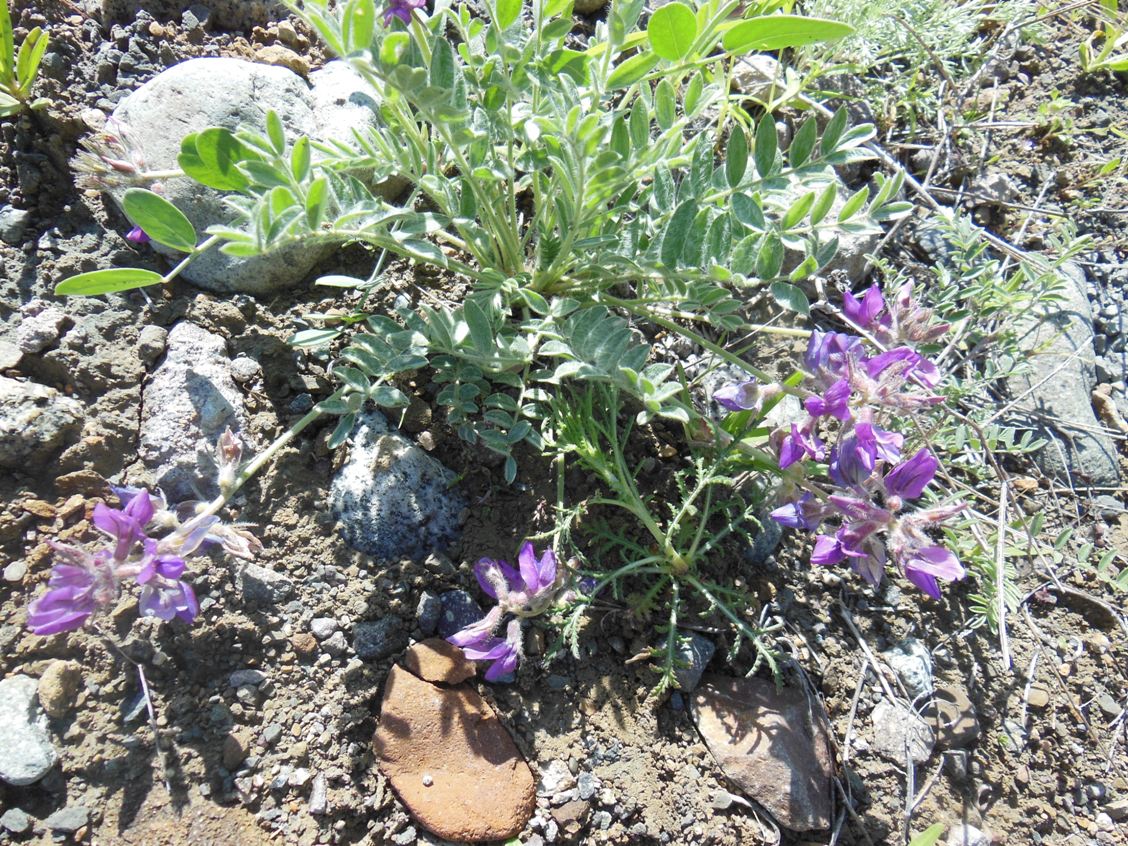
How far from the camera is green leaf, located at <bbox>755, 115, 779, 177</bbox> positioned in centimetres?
206

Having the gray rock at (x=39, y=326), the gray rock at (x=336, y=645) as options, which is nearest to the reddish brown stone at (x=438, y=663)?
the gray rock at (x=336, y=645)

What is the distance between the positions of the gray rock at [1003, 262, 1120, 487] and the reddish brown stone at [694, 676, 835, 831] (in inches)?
53.8

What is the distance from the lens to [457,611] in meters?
2.38

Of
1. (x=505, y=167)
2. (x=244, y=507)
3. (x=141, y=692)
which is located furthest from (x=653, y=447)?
(x=141, y=692)

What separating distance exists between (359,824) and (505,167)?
1715 millimetres

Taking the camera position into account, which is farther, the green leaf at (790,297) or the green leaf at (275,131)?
the green leaf at (790,297)

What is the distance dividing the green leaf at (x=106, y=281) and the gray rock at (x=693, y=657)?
1.71 metres

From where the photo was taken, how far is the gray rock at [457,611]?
2.36 m

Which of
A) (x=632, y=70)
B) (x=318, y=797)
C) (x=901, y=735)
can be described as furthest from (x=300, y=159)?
(x=901, y=735)

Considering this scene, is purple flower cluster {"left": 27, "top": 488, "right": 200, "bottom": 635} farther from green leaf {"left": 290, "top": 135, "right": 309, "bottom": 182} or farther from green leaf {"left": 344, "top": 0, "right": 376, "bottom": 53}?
green leaf {"left": 344, "top": 0, "right": 376, "bottom": 53}

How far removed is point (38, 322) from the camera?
2.43 metres

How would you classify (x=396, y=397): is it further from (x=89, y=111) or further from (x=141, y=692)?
(x=89, y=111)

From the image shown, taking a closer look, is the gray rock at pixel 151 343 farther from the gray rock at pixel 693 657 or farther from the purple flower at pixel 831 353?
the purple flower at pixel 831 353

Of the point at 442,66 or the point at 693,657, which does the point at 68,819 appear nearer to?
the point at 693,657
